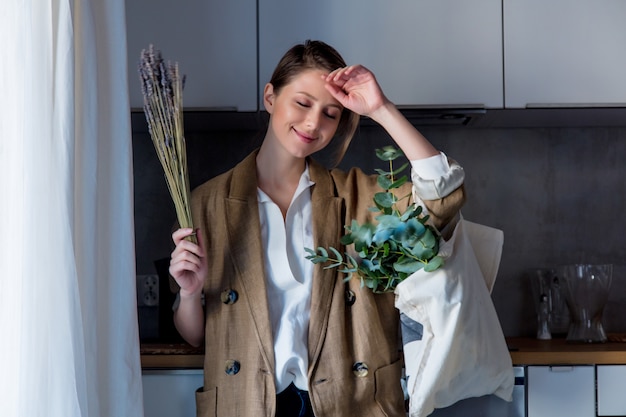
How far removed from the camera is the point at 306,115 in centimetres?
179

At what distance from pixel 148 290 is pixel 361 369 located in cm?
90

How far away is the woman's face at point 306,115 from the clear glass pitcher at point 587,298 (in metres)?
0.97

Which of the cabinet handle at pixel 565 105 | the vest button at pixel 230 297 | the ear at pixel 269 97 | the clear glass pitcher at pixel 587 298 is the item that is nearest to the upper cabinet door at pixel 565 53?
the cabinet handle at pixel 565 105

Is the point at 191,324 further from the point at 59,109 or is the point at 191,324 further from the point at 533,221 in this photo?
the point at 533,221

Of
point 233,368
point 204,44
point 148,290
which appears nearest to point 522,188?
point 204,44

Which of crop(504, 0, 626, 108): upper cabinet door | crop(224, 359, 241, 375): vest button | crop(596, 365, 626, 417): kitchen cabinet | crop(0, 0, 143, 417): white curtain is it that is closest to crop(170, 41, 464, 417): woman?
crop(224, 359, 241, 375): vest button

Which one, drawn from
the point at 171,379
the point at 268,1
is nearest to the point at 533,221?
the point at 268,1

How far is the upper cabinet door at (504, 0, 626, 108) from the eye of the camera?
7.69 feet

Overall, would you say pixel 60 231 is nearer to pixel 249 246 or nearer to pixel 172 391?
pixel 249 246

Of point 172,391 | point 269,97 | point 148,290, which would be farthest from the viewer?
point 148,290

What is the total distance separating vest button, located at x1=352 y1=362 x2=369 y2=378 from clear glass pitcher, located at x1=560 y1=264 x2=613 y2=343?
88cm

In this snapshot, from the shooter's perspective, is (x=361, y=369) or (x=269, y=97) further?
(x=269, y=97)

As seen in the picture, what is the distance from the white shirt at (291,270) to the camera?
5.65 feet

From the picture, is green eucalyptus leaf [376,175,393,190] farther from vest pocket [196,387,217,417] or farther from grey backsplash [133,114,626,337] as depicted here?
grey backsplash [133,114,626,337]
